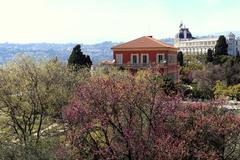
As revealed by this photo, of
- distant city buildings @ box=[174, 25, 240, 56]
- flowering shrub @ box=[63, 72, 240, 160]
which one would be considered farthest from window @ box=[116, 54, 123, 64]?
distant city buildings @ box=[174, 25, 240, 56]

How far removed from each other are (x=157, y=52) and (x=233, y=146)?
35.3 m

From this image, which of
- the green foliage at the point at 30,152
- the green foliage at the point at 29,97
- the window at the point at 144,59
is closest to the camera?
the green foliage at the point at 30,152

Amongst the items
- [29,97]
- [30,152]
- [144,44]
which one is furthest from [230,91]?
[30,152]

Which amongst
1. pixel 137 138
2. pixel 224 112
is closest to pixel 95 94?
pixel 137 138

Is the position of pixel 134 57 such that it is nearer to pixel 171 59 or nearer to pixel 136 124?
pixel 171 59

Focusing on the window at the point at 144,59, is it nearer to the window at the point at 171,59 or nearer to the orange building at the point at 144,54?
the orange building at the point at 144,54

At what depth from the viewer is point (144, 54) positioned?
53.5 metres

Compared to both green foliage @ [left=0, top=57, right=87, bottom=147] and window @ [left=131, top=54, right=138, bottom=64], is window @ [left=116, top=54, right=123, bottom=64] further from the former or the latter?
green foliage @ [left=0, top=57, right=87, bottom=147]

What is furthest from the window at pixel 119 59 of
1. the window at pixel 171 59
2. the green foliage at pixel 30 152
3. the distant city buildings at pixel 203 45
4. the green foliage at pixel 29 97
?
the distant city buildings at pixel 203 45

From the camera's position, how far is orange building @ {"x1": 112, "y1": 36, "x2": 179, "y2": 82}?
52.9 meters

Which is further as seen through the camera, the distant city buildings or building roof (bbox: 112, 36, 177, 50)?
the distant city buildings

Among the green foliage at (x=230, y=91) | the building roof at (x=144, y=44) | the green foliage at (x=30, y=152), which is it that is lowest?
the green foliage at (x=230, y=91)

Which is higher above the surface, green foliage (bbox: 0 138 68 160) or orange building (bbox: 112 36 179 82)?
orange building (bbox: 112 36 179 82)

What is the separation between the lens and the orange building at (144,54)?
173 feet
